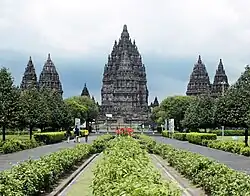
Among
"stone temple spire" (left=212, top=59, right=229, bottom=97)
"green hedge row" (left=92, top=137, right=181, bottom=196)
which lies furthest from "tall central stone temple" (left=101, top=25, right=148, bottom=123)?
"green hedge row" (left=92, top=137, right=181, bottom=196)

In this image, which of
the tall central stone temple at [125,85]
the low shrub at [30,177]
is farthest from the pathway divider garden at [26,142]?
the tall central stone temple at [125,85]

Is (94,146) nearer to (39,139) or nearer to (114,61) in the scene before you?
(39,139)

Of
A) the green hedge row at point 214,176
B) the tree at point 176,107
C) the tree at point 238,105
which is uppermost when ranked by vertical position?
the tree at point 176,107

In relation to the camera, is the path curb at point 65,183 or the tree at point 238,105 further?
the tree at point 238,105

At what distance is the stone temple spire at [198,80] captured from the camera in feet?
458

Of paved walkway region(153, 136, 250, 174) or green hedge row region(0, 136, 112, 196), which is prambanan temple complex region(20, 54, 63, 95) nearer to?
paved walkway region(153, 136, 250, 174)

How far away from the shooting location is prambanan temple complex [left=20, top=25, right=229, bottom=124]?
139 meters

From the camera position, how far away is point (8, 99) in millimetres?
39250

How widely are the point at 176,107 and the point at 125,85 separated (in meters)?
42.8

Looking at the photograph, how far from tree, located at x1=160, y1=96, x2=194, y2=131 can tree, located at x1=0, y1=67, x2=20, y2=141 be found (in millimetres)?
60455

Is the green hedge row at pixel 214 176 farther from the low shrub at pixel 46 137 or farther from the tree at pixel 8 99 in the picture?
the low shrub at pixel 46 137

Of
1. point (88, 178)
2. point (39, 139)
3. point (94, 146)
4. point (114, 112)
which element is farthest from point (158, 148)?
point (114, 112)

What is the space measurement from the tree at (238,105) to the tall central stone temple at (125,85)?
103 m

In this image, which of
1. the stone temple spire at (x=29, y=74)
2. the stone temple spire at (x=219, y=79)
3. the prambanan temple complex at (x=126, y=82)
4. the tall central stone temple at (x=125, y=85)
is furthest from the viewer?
the tall central stone temple at (x=125, y=85)
